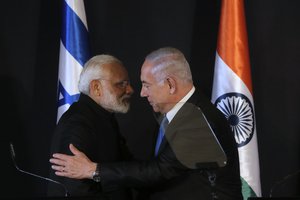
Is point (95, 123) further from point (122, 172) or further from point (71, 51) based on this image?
point (71, 51)

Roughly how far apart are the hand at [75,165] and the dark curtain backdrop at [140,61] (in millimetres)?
1479

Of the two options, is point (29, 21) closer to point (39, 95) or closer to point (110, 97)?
point (39, 95)

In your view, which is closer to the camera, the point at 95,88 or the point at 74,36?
the point at 95,88

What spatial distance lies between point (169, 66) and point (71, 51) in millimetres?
1200

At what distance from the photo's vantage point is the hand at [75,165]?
84.9 inches

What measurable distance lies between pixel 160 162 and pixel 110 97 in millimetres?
622

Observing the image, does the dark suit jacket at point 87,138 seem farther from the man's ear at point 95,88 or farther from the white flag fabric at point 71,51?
the white flag fabric at point 71,51

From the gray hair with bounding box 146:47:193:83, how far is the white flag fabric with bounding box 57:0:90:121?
3.61 feet

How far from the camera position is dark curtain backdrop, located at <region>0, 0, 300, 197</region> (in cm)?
364

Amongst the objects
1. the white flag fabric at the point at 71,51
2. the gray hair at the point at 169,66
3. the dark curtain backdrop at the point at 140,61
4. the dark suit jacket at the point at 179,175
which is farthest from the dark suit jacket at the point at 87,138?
the dark curtain backdrop at the point at 140,61

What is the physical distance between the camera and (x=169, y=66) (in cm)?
222

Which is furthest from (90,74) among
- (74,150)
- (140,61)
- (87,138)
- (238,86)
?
(140,61)

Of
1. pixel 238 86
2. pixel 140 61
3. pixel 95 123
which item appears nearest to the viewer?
pixel 95 123

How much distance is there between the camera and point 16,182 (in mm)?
3643
